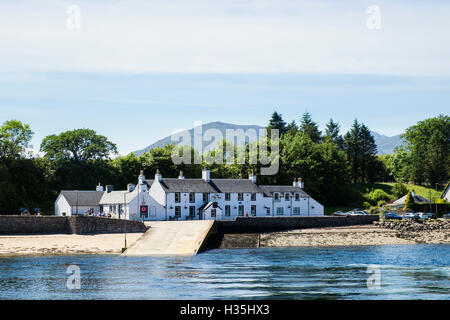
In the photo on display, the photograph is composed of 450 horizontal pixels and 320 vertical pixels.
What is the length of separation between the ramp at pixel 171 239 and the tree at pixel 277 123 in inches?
2364

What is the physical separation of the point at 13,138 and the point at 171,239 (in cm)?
4419

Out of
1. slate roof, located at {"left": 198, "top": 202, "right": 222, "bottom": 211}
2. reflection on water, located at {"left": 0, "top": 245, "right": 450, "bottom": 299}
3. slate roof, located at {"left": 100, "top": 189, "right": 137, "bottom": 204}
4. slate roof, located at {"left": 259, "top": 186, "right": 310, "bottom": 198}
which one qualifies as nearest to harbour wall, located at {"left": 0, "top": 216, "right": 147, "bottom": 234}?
slate roof, located at {"left": 100, "top": 189, "right": 137, "bottom": 204}

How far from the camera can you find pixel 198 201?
74.8m

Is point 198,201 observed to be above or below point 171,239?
above

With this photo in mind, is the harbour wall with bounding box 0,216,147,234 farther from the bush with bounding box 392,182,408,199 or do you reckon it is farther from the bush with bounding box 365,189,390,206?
the bush with bounding box 392,182,408,199

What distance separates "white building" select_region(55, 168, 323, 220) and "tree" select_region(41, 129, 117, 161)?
16.4 meters

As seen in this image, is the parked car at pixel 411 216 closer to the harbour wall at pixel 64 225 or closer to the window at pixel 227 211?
the window at pixel 227 211

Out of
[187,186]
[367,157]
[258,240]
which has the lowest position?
[258,240]

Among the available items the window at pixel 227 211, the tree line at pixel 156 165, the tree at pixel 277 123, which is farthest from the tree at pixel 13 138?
the tree at pixel 277 123

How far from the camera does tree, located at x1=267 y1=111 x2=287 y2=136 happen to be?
12475cm

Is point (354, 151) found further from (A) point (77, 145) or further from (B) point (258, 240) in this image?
(B) point (258, 240)

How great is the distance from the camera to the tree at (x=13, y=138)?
86.8m

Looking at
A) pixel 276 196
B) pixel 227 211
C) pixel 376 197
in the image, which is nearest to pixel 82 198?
pixel 227 211

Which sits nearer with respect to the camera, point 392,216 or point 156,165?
point 392,216
